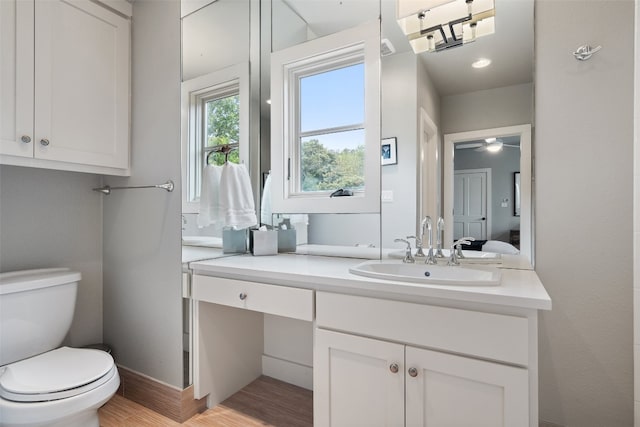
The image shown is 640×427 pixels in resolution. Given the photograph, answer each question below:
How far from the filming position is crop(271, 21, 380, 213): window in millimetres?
1749

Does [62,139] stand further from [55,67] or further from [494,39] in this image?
[494,39]

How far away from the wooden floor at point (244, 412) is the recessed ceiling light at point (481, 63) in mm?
1953

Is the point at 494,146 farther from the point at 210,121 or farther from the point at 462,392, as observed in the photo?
the point at 210,121

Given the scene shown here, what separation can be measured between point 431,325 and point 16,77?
2003 millimetres

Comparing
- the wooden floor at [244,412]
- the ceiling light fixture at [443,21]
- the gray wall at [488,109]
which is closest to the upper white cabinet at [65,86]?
the wooden floor at [244,412]

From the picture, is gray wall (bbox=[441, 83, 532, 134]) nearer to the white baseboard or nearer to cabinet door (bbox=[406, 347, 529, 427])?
Result: cabinet door (bbox=[406, 347, 529, 427])

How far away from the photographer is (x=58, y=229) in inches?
74.4

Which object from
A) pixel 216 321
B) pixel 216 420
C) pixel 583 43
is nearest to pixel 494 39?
pixel 583 43

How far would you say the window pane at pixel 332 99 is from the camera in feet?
5.90

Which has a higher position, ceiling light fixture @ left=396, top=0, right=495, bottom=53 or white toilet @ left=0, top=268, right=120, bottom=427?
ceiling light fixture @ left=396, top=0, right=495, bottom=53

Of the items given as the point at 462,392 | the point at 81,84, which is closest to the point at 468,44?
the point at 462,392

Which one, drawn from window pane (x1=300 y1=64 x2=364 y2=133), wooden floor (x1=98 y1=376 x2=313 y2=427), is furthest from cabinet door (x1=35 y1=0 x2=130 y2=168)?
wooden floor (x1=98 y1=376 x2=313 y2=427)

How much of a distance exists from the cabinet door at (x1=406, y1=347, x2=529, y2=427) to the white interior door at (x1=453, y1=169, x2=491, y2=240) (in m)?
0.73

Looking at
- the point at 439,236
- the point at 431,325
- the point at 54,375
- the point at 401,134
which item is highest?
the point at 401,134
